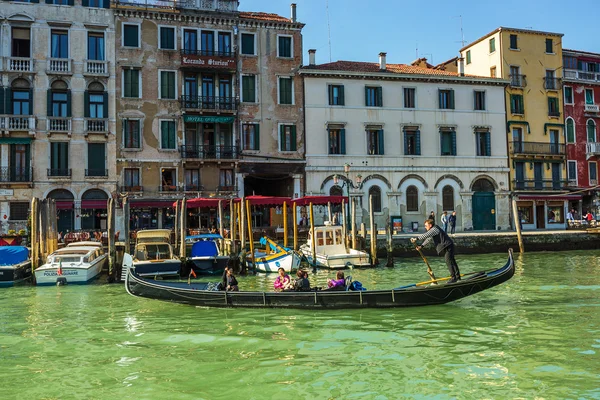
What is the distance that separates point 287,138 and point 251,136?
2.03 metres

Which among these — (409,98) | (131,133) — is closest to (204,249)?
(131,133)

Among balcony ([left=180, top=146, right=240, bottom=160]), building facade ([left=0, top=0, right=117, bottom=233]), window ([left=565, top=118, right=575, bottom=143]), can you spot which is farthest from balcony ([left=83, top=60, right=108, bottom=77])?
window ([left=565, top=118, right=575, bottom=143])

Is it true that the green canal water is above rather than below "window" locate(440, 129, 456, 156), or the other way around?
below

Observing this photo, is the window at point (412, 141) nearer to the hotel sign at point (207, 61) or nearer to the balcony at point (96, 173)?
the hotel sign at point (207, 61)

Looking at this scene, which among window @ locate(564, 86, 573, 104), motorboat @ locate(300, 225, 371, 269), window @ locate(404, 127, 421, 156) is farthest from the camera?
window @ locate(564, 86, 573, 104)

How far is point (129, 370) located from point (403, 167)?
25.8m

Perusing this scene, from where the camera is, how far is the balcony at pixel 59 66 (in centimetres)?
2794

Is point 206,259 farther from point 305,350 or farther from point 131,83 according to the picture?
point 131,83

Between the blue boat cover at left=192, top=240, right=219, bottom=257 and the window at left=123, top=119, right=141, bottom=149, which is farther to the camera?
the window at left=123, top=119, right=141, bottom=149

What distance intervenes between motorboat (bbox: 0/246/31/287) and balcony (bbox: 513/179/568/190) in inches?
1084

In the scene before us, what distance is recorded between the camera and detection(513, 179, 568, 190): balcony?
113 ft

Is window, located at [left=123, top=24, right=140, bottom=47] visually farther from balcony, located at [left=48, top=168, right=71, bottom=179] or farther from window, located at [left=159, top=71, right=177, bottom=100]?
balcony, located at [left=48, top=168, right=71, bottom=179]

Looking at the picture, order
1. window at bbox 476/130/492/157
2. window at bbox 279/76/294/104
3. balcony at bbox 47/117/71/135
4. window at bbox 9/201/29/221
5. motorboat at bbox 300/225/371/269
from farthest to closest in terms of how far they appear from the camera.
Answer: window at bbox 476/130/492/157, window at bbox 279/76/294/104, balcony at bbox 47/117/71/135, window at bbox 9/201/29/221, motorboat at bbox 300/225/371/269

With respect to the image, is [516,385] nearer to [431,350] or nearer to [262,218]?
[431,350]
